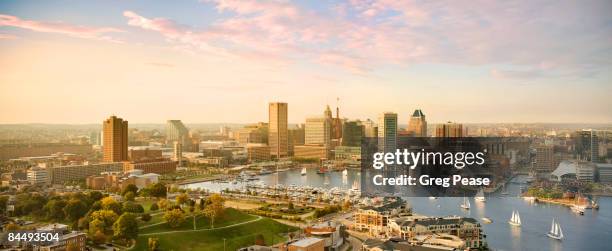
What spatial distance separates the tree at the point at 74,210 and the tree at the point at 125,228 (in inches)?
43.8

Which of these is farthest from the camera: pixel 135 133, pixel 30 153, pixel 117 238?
pixel 135 133

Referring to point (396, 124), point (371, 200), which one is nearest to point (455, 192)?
point (371, 200)

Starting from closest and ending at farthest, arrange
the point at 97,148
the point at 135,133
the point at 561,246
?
the point at 561,246, the point at 97,148, the point at 135,133

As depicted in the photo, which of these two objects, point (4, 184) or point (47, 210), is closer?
point (47, 210)

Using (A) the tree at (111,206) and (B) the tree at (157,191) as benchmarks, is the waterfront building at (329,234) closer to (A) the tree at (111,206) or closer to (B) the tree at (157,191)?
(A) the tree at (111,206)

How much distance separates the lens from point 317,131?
21516mm

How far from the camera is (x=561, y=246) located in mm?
6465

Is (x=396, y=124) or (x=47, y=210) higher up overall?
(x=396, y=124)

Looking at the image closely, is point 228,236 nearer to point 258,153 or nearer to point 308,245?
point 308,245

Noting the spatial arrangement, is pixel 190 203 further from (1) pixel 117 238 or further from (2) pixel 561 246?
(2) pixel 561 246

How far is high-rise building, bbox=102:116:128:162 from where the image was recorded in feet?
42.1

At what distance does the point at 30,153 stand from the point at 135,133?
6.87 metres

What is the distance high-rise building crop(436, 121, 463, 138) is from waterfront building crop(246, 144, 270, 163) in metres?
6.87

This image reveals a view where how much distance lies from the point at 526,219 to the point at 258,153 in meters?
12.6
